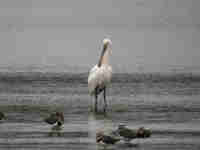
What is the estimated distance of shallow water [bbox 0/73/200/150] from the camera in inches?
550

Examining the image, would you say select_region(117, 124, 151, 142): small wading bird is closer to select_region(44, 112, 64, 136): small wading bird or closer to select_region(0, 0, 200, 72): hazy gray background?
select_region(44, 112, 64, 136): small wading bird

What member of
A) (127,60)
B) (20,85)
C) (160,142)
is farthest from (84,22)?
(160,142)

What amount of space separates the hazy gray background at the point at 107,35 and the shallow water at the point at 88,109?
5071mm

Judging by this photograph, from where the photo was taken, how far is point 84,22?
82375 millimetres

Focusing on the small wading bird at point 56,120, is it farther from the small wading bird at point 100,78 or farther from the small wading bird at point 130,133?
the small wading bird at point 100,78

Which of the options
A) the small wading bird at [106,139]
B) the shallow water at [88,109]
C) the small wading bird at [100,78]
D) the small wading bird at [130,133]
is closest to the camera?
the small wading bird at [106,139]

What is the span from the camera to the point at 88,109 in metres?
18.8

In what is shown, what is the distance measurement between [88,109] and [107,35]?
36442 mm

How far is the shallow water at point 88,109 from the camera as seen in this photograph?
45.8 ft

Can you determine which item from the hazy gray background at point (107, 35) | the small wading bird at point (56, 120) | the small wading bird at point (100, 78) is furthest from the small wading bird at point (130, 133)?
the hazy gray background at point (107, 35)

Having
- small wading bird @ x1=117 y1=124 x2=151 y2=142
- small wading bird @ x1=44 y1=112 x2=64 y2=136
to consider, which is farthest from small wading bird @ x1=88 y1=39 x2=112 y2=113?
small wading bird @ x1=117 y1=124 x2=151 y2=142

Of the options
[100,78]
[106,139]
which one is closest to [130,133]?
[106,139]

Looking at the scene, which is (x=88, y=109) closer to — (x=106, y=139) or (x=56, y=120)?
(x=56, y=120)

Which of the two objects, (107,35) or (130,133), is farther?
(107,35)
